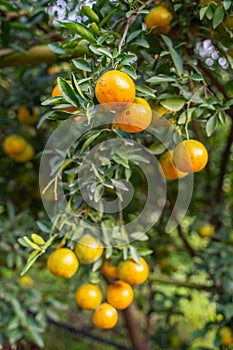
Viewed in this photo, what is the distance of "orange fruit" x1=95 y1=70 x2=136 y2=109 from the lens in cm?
49

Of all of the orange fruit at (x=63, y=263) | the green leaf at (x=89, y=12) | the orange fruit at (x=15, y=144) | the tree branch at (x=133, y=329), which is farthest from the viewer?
the tree branch at (x=133, y=329)

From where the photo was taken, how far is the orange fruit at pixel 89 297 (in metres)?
0.85

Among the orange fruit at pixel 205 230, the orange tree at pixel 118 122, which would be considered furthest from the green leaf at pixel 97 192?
the orange fruit at pixel 205 230

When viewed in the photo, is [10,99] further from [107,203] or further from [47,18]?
[107,203]

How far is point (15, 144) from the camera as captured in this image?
130 cm

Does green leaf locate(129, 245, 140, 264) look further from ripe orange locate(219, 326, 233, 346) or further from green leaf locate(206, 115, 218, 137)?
ripe orange locate(219, 326, 233, 346)

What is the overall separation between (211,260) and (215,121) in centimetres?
57

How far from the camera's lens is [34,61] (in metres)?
1.07

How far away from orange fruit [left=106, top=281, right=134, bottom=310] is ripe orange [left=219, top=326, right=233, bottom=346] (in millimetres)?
332

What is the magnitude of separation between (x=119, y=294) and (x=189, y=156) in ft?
1.16

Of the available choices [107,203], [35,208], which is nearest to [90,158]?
[107,203]

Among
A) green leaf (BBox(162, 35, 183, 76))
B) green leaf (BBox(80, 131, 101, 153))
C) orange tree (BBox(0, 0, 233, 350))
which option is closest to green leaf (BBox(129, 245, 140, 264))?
orange tree (BBox(0, 0, 233, 350))

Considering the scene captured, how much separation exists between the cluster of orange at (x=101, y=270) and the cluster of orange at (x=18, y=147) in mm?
570

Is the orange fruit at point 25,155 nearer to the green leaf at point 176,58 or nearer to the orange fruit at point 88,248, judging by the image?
the orange fruit at point 88,248
